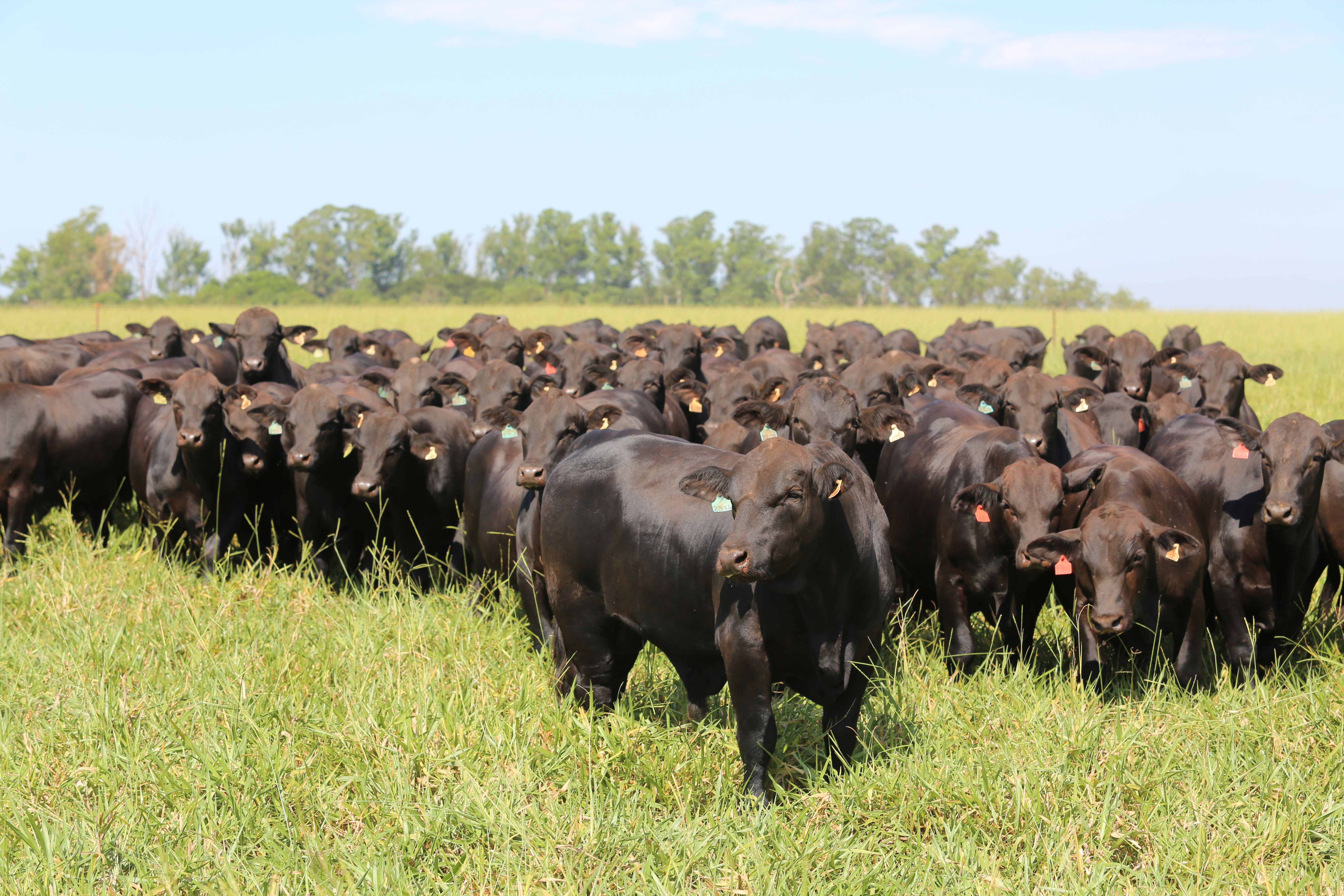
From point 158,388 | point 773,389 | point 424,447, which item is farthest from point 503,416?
point 158,388

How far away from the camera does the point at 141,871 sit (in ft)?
12.2

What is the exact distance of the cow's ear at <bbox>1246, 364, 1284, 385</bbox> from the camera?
8914 millimetres

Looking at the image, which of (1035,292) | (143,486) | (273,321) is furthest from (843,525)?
(1035,292)

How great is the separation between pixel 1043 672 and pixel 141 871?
427 centimetres

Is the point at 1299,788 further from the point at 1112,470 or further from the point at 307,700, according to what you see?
the point at 307,700

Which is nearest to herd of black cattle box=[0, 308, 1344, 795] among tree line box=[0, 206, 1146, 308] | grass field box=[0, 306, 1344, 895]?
grass field box=[0, 306, 1344, 895]

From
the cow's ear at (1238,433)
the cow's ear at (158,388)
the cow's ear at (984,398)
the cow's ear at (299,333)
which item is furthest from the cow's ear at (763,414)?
the cow's ear at (299,333)

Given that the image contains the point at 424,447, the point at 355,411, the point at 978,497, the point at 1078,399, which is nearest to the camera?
the point at 978,497

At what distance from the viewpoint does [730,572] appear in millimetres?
3709

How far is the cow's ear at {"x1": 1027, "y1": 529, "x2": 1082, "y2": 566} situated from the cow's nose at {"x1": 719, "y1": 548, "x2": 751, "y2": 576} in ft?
6.71

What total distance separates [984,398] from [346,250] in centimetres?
7471

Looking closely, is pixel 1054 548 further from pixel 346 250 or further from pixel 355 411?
Answer: pixel 346 250

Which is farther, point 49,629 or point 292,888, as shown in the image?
point 49,629

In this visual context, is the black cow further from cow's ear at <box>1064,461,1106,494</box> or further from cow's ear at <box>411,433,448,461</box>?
cow's ear at <box>411,433,448,461</box>
